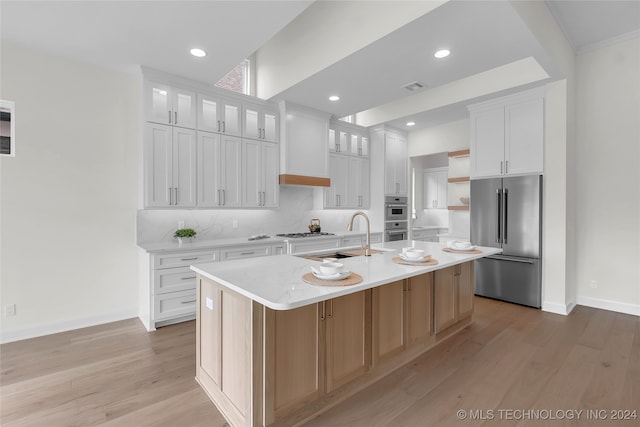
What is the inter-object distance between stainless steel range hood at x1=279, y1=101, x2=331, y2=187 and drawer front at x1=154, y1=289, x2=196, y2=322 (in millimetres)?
2028

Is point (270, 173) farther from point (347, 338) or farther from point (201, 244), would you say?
point (347, 338)

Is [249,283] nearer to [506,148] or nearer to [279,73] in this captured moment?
[279,73]

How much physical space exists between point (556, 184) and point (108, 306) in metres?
5.61

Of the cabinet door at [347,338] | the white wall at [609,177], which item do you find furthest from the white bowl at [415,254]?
the white wall at [609,177]

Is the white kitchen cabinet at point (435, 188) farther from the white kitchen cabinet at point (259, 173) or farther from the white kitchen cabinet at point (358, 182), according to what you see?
the white kitchen cabinet at point (259, 173)

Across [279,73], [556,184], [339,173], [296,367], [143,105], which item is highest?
[279,73]

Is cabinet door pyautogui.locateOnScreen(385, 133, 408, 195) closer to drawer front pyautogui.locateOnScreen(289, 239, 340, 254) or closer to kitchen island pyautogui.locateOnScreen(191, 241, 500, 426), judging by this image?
drawer front pyautogui.locateOnScreen(289, 239, 340, 254)

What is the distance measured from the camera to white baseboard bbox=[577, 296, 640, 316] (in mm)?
3705

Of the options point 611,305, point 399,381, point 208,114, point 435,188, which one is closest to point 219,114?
point 208,114

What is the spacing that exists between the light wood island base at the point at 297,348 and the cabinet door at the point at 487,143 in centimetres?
263

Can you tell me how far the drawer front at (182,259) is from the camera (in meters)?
3.29

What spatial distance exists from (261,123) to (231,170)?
2.76ft

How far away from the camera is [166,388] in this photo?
221cm

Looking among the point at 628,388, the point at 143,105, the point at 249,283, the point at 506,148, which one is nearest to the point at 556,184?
the point at 506,148
